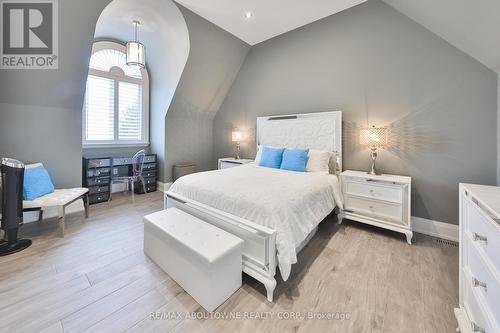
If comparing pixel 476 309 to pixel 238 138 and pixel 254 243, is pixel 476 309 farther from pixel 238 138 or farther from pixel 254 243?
pixel 238 138

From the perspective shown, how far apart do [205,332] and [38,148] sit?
11.1ft

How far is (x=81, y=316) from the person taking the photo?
137 centimetres

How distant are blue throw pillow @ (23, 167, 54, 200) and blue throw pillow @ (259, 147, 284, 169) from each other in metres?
2.92

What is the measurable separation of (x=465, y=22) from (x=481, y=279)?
7.14 ft

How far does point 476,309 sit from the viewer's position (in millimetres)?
1092

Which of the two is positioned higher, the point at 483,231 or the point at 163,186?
the point at 483,231

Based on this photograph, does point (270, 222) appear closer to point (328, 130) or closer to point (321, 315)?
point (321, 315)

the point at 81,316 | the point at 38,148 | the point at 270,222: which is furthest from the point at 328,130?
the point at 38,148

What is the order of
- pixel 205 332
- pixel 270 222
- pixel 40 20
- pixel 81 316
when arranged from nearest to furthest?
pixel 205 332 → pixel 81 316 → pixel 270 222 → pixel 40 20

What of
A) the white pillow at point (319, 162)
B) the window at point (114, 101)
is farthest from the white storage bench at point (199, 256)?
the window at point (114, 101)

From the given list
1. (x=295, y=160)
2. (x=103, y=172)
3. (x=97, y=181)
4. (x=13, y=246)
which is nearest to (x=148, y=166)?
(x=103, y=172)

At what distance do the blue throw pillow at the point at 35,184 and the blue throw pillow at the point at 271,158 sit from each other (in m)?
2.92

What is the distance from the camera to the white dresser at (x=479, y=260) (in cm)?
92

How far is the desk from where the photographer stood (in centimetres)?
360
